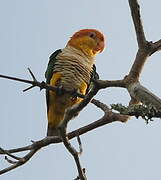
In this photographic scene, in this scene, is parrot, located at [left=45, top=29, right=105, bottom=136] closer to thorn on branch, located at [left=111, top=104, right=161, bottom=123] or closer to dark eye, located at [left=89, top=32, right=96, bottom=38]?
dark eye, located at [left=89, top=32, right=96, bottom=38]

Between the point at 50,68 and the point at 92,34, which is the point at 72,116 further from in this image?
the point at 92,34

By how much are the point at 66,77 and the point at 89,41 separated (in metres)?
1.18

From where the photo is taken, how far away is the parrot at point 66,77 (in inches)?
221

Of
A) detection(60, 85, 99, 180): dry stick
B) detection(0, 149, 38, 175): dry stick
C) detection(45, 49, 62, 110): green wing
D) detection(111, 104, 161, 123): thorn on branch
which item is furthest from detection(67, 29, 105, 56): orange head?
detection(111, 104, 161, 123): thorn on branch

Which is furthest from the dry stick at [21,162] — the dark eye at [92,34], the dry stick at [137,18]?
the dark eye at [92,34]

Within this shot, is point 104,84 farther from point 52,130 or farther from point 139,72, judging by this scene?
point 52,130

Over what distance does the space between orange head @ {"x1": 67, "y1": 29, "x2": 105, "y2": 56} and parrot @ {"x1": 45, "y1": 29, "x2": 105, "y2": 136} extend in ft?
0.31

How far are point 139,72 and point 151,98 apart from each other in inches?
18.4

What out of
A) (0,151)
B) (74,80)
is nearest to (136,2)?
(0,151)

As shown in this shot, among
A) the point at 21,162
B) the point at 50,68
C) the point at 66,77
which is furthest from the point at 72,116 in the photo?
the point at 50,68

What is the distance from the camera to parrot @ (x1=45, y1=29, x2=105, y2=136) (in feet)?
18.4

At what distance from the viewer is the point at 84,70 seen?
5.86 meters

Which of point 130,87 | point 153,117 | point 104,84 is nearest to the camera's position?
point 153,117

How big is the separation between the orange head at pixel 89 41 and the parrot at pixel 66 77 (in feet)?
0.31
